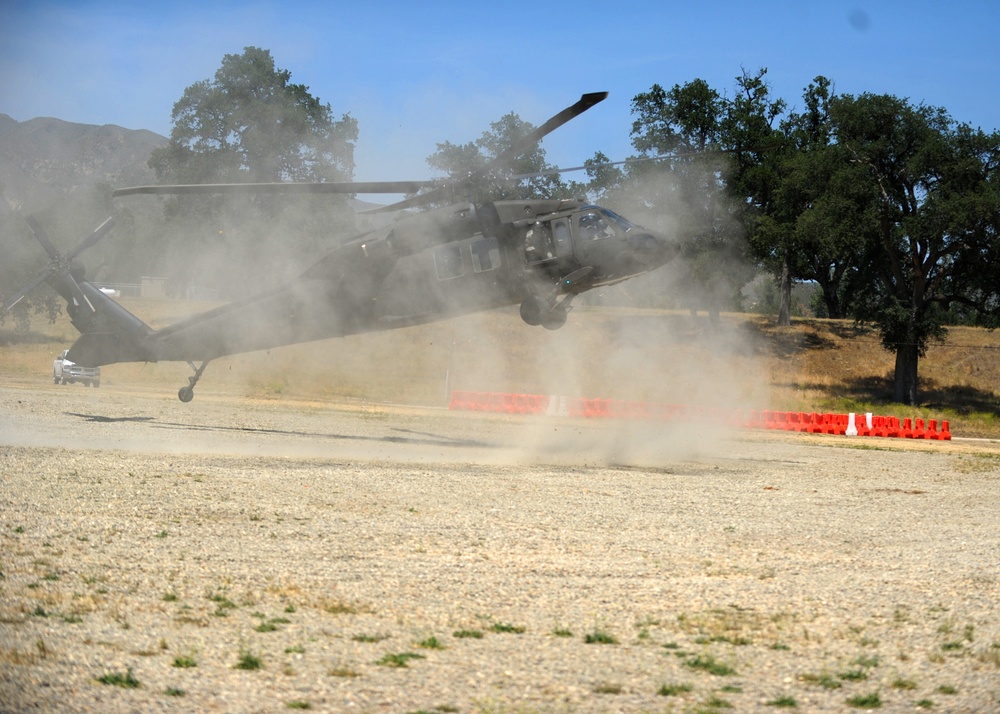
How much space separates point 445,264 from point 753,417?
22077 mm

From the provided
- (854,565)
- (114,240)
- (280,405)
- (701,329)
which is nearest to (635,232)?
(854,565)

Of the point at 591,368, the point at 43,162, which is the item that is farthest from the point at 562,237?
the point at 591,368

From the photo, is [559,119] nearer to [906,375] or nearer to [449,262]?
[449,262]

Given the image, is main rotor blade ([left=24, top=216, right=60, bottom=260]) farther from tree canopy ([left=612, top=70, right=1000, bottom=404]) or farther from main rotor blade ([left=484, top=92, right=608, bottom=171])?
tree canopy ([left=612, top=70, right=1000, bottom=404])

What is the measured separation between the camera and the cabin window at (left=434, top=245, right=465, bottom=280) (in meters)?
21.5

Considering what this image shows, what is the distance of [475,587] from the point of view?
32.3ft

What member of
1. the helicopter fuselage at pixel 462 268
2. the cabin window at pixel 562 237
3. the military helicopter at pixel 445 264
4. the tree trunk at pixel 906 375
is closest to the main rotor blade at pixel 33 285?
the military helicopter at pixel 445 264

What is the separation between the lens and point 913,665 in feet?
25.4

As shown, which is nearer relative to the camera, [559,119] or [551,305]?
[559,119]

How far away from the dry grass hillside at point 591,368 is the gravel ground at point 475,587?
26.3 m

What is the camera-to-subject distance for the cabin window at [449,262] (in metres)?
21.5

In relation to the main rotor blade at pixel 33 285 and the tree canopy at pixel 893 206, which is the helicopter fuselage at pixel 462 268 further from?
the tree canopy at pixel 893 206

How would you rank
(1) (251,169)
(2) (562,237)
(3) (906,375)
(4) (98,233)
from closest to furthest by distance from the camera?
1. (2) (562,237)
2. (4) (98,233)
3. (1) (251,169)
4. (3) (906,375)

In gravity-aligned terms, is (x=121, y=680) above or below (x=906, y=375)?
below
